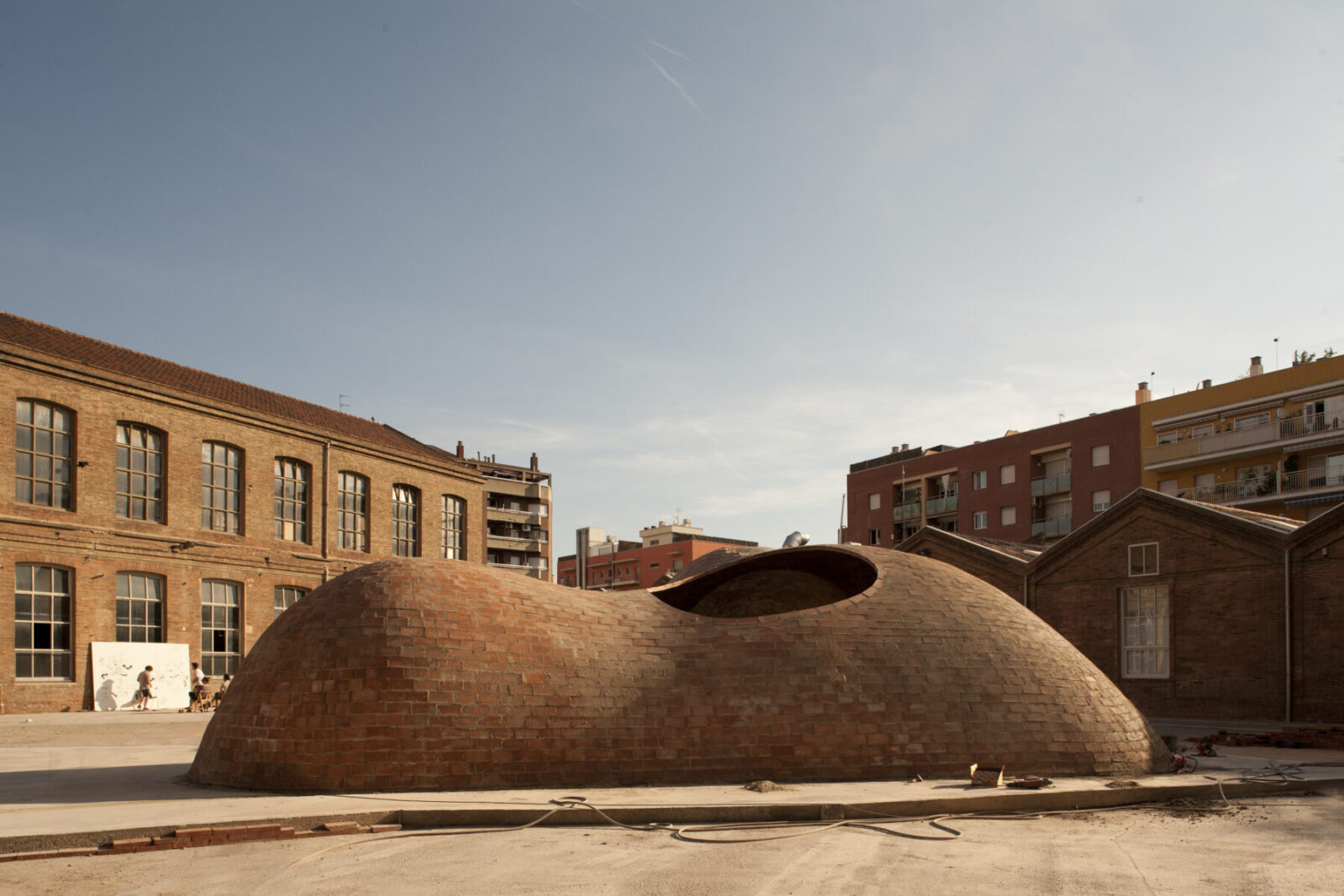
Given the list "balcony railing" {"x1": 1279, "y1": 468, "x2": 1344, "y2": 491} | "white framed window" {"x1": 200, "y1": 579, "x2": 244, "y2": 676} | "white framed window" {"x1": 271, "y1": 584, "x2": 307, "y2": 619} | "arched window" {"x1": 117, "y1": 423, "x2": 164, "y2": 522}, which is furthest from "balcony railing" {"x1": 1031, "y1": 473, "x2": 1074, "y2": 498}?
"arched window" {"x1": 117, "y1": 423, "x2": 164, "y2": 522}

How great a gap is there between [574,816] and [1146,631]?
2225cm

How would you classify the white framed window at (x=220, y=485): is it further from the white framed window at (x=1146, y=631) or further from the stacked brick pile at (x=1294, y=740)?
the stacked brick pile at (x=1294, y=740)

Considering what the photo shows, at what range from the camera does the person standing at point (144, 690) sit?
101 feet

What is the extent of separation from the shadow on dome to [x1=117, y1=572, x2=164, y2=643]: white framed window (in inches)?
894

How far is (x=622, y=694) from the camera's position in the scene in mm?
11422

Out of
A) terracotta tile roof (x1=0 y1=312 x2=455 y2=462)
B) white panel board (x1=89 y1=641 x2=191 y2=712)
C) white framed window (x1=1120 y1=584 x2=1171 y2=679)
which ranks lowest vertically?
white panel board (x1=89 y1=641 x2=191 y2=712)

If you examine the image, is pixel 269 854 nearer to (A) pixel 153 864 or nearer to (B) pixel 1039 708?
(A) pixel 153 864

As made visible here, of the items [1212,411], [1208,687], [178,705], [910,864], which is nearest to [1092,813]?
[910,864]

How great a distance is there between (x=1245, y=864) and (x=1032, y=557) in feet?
83.5

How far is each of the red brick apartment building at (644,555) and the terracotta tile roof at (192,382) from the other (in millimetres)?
41230

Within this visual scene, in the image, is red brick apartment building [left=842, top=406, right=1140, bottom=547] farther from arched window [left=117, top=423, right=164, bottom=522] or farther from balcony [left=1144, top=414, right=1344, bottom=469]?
arched window [left=117, top=423, right=164, bottom=522]

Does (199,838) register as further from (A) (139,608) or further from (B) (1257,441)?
(B) (1257,441)

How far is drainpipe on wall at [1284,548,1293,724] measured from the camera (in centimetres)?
2322

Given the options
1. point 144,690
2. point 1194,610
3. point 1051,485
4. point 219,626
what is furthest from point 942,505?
point 144,690
